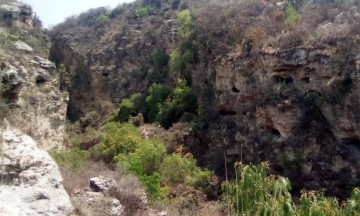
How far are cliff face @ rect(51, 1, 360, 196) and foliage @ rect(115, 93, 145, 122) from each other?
5.83ft

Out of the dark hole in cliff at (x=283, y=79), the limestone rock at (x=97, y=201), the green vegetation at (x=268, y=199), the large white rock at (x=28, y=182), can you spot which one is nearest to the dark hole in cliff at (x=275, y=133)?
the dark hole in cliff at (x=283, y=79)

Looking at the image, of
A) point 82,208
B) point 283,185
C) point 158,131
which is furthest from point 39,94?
point 283,185

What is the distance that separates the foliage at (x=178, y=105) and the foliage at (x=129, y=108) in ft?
8.93

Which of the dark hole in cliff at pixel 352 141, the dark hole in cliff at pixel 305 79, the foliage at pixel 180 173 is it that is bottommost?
the foliage at pixel 180 173

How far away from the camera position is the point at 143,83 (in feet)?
104

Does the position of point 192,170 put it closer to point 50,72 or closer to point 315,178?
point 315,178

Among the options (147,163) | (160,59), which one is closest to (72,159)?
(147,163)

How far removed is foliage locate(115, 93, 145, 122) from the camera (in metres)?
28.8

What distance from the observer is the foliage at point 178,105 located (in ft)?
84.4

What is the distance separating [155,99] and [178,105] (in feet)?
8.74

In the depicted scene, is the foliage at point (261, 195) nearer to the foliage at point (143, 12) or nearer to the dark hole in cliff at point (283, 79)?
the dark hole in cliff at point (283, 79)

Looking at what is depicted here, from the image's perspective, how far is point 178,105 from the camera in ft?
85.0

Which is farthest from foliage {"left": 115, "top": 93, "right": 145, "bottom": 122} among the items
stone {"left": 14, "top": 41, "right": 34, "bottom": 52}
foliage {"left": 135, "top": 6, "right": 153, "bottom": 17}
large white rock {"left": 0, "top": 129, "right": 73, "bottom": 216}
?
large white rock {"left": 0, "top": 129, "right": 73, "bottom": 216}

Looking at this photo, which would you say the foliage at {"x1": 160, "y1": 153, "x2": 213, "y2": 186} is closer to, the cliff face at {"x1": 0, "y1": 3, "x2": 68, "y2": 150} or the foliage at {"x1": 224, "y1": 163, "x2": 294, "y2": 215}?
the cliff face at {"x1": 0, "y1": 3, "x2": 68, "y2": 150}
